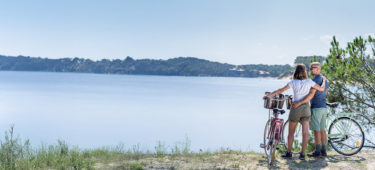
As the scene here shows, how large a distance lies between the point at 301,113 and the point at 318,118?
577mm

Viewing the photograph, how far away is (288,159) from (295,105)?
53.2 inches

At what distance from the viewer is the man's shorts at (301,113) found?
643 cm

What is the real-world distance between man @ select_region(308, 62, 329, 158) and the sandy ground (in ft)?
1.06

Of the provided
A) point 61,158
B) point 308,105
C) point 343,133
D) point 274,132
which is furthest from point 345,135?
point 61,158

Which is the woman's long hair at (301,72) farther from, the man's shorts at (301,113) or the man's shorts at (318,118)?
the man's shorts at (318,118)

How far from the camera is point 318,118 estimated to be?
6770mm

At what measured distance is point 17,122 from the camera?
32125 mm

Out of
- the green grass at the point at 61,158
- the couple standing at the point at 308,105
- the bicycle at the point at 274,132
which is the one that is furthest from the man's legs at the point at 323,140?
the green grass at the point at 61,158

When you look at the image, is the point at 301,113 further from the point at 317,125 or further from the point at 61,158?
the point at 61,158

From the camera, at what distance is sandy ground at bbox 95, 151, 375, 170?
656cm

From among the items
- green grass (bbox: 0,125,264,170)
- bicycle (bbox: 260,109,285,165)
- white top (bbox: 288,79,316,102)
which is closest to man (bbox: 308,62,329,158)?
white top (bbox: 288,79,316,102)

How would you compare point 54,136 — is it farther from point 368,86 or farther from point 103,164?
point 368,86

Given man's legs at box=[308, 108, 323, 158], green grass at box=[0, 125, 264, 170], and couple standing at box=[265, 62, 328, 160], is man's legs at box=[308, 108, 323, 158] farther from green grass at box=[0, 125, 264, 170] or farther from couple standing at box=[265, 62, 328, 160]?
green grass at box=[0, 125, 264, 170]

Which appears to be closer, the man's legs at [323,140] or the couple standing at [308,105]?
the couple standing at [308,105]
